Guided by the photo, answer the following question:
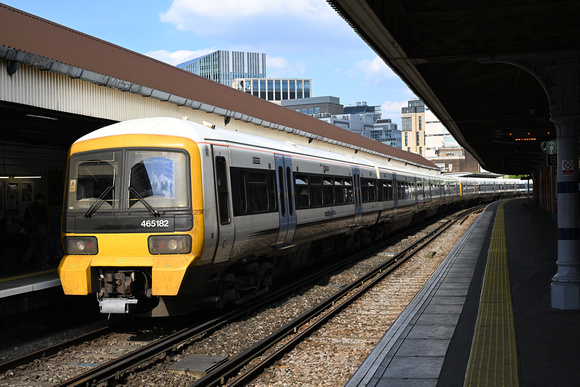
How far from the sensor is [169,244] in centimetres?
855

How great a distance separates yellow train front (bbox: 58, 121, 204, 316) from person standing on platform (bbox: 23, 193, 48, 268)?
300 centimetres

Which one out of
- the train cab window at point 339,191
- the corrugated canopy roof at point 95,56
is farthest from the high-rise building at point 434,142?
the corrugated canopy roof at point 95,56

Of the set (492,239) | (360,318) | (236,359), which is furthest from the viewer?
(492,239)

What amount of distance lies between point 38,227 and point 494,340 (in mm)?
8705

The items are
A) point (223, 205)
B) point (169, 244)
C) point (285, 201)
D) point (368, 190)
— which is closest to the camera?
point (169, 244)

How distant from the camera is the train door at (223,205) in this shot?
909 centimetres

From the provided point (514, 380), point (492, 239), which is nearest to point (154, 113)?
point (514, 380)

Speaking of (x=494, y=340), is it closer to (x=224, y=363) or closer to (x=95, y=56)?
(x=224, y=363)

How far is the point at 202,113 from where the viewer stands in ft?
52.1

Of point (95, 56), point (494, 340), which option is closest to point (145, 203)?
point (494, 340)

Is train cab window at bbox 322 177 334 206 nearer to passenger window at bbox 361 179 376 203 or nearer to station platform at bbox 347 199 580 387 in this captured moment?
station platform at bbox 347 199 580 387

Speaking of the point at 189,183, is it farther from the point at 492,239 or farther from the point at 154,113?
the point at 492,239

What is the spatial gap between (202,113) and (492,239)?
11.9m

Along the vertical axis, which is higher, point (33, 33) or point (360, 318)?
point (33, 33)
